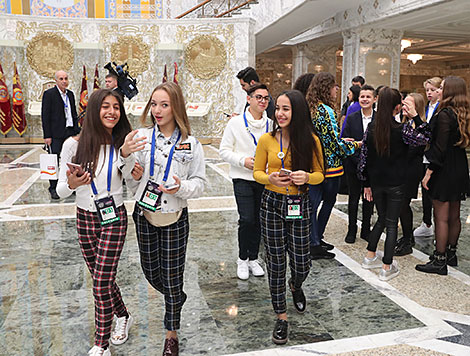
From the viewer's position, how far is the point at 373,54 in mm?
11227

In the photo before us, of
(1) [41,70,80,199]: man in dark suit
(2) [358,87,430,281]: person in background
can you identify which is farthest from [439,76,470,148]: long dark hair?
(1) [41,70,80,199]: man in dark suit

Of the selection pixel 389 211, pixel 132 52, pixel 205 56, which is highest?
pixel 132 52

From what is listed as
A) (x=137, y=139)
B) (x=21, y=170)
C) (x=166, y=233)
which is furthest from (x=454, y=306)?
(x=21, y=170)

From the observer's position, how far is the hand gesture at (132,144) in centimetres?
209

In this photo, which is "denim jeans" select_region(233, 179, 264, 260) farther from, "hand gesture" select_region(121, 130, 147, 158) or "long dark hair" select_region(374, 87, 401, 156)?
"hand gesture" select_region(121, 130, 147, 158)

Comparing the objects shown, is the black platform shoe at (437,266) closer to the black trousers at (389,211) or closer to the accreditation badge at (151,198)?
the black trousers at (389,211)

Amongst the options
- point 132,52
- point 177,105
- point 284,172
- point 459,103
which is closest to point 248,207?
point 284,172

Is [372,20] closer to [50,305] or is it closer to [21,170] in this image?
[21,170]

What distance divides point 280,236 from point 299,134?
58 cm

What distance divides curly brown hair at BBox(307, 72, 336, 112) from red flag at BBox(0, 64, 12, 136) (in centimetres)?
1120

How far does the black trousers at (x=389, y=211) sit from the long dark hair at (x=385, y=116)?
12.8 inches

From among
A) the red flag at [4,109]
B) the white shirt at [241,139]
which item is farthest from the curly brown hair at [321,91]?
the red flag at [4,109]

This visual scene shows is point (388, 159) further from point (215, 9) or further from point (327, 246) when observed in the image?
point (215, 9)

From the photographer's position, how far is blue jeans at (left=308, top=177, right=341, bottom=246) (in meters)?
3.59
